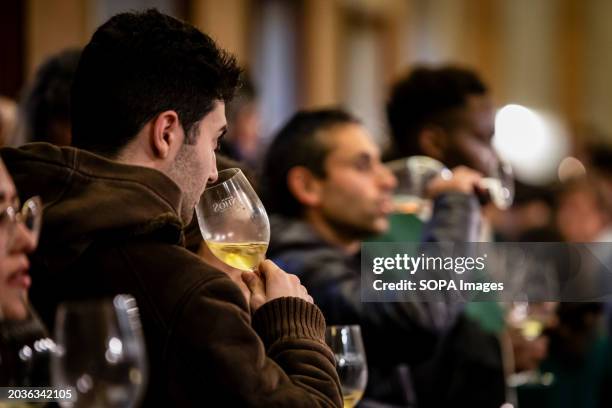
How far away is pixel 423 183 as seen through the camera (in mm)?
2939

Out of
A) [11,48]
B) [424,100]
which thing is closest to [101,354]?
[424,100]

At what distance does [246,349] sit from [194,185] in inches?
11.3

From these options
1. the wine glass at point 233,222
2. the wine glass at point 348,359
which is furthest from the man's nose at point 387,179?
the wine glass at point 233,222

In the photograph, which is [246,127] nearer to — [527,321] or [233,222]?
[527,321]

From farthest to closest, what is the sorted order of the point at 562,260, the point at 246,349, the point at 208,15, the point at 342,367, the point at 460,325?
1. the point at 208,15
2. the point at 460,325
3. the point at 562,260
4. the point at 342,367
5. the point at 246,349

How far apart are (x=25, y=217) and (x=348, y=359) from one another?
749 mm

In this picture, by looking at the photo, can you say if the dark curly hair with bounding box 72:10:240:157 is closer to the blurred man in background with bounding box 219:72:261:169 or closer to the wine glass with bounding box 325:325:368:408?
the wine glass with bounding box 325:325:368:408

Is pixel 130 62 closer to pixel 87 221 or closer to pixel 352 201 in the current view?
pixel 87 221

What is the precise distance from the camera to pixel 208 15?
258 inches

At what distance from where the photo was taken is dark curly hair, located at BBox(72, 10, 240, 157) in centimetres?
159

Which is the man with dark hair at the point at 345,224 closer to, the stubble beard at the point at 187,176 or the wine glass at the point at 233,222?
the wine glass at the point at 233,222

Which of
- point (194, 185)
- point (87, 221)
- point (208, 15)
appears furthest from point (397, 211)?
point (208, 15)

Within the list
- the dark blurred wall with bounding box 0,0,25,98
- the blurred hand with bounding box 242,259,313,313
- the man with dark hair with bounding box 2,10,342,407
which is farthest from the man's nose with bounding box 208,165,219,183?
the dark blurred wall with bounding box 0,0,25,98

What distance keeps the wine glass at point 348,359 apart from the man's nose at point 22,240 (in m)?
0.70
